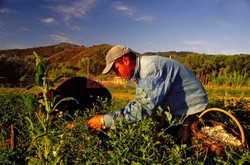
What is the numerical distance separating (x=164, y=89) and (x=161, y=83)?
58mm

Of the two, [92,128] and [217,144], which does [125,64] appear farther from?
[217,144]

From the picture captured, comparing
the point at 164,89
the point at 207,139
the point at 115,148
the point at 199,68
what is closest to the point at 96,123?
the point at 115,148

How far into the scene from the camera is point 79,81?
14.9 feet

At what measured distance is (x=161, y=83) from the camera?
2803 mm

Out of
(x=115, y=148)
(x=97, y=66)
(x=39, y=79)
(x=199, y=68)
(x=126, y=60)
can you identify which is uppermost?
(x=126, y=60)

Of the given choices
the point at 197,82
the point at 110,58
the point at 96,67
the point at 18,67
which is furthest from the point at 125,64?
the point at 96,67

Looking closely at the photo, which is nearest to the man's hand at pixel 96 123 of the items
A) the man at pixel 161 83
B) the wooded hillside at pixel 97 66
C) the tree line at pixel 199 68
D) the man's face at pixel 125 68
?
the man at pixel 161 83

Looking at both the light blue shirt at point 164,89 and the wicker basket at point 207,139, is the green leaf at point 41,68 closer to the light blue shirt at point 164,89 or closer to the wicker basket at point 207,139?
the light blue shirt at point 164,89

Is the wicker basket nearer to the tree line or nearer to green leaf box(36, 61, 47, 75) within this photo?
green leaf box(36, 61, 47, 75)

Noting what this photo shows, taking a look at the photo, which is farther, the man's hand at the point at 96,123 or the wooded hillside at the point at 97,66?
the wooded hillside at the point at 97,66

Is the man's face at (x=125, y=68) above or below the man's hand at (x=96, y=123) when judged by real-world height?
above

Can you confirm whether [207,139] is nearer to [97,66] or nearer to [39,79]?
[39,79]

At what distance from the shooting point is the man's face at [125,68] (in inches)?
118

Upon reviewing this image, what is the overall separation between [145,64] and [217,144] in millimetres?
902
